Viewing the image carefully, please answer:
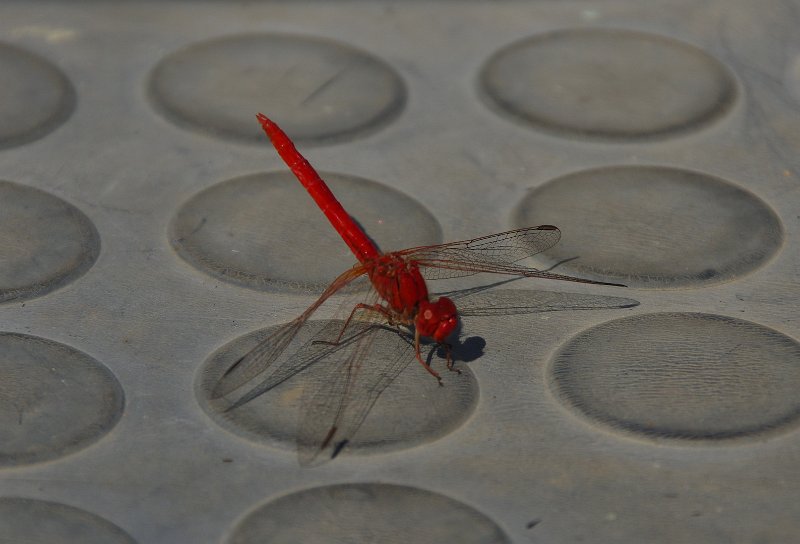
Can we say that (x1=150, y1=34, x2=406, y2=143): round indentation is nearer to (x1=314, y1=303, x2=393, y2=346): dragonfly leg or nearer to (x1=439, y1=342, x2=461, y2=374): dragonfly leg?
(x1=314, y1=303, x2=393, y2=346): dragonfly leg

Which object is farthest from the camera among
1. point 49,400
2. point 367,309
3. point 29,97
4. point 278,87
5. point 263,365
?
point 278,87

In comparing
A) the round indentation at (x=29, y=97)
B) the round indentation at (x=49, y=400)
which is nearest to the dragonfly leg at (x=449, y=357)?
the round indentation at (x=49, y=400)

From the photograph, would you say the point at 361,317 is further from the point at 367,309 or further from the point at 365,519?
→ the point at 365,519

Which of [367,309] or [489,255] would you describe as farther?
[489,255]

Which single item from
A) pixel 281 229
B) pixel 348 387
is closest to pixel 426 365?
pixel 348 387

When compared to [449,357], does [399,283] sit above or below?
above

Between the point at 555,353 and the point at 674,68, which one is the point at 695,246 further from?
the point at 674,68

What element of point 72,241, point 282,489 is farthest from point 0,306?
point 282,489
